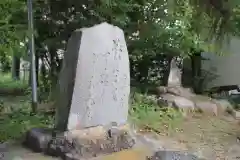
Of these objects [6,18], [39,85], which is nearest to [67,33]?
[39,85]

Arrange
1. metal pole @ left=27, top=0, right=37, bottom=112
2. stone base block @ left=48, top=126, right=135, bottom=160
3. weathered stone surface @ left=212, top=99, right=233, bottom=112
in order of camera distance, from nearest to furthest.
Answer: stone base block @ left=48, top=126, right=135, bottom=160, metal pole @ left=27, top=0, right=37, bottom=112, weathered stone surface @ left=212, top=99, right=233, bottom=112

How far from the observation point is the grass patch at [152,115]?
193 inches

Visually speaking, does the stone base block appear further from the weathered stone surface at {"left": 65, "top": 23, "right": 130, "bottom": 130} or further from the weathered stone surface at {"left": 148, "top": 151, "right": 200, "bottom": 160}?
the weathered stone surface at {"left": 148, "top": 151, "right": 200, "bottom": 160}

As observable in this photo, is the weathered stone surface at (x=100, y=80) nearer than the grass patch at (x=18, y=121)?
Yes

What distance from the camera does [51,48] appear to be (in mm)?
6160

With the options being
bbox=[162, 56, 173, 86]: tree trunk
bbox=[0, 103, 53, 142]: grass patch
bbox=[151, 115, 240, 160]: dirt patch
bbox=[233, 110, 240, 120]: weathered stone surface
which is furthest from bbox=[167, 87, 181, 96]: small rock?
bbox=[0, 103, 53, 142]: grass patch

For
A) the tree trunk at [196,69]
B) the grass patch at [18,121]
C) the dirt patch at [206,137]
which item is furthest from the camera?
the tree trunk at [196,69]

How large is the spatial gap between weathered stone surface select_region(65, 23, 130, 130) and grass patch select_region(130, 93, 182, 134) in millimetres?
1160

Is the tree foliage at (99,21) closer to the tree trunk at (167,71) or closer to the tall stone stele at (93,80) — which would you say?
the tree trunk at (167,71)

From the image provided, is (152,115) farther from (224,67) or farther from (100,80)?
(224,67)

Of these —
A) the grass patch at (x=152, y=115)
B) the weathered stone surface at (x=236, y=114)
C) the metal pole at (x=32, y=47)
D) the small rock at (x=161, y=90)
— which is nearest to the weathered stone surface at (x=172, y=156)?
the grass patch at (x=152, y=115)

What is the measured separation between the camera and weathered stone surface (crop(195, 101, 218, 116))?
6004 millimetres

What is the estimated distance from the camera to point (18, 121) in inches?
177

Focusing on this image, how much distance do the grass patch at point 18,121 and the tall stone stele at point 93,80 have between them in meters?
0.79
